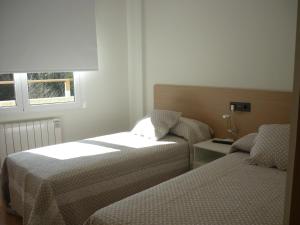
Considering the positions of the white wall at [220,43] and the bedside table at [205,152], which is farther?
the bedside table at [205,152]

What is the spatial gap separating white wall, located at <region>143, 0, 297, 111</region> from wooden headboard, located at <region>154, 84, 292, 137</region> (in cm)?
11

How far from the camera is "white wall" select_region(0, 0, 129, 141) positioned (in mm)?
3871

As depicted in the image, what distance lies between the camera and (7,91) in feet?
11.0

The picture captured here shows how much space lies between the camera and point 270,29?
2773 mm

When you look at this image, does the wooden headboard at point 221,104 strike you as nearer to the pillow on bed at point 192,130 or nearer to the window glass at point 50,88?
the pillow on bed at point 192,130

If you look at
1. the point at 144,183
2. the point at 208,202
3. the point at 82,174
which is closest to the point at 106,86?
the point at 144,183

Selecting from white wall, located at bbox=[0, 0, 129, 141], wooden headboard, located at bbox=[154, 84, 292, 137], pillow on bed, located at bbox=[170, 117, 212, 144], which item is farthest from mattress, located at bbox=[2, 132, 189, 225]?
white wall, located at bbox=[0, 0, 129, 141]

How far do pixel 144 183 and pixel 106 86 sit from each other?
6.06 ft

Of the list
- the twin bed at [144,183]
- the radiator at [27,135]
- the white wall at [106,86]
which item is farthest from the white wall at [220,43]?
the radiator at [27,135]

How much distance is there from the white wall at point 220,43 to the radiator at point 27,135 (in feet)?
4.46

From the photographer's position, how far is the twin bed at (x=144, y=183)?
1602 millimetres

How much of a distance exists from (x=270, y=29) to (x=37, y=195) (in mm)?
2511

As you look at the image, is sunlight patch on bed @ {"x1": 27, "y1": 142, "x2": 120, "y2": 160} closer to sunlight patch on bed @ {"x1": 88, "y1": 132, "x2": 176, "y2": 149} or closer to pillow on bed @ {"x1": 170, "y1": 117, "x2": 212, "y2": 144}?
sunlight patch on bed @ {"x1": 88, "y1": 132, "x2": 176, "y2": 149}

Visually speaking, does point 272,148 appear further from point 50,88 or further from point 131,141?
point 50,88
